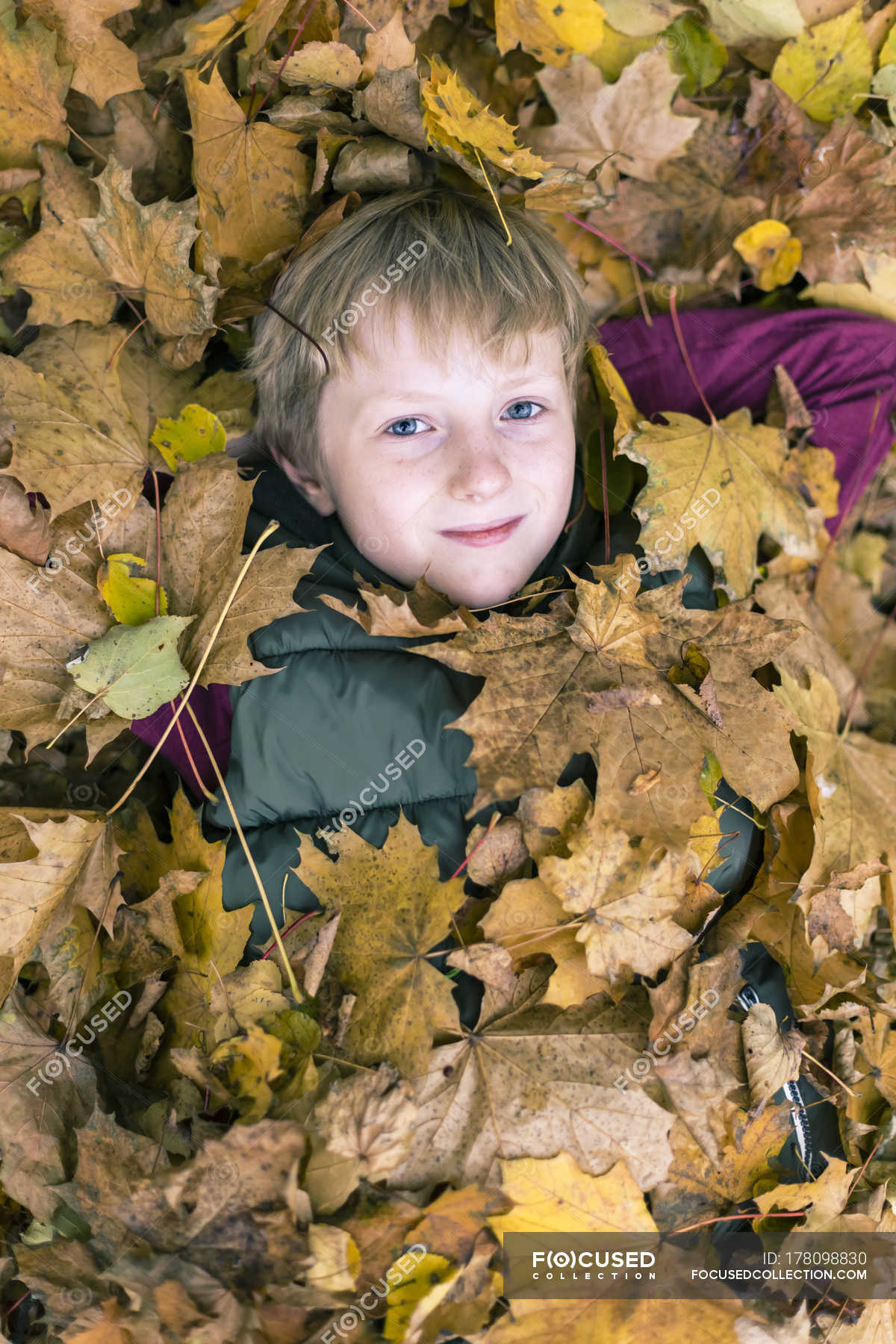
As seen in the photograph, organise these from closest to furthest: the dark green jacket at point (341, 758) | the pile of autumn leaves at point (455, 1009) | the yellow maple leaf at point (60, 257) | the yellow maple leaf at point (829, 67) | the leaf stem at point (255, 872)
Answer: the pile of autumn leaves at point (455, 1009)
the leaf stem at point (255, 872)
the dark green jacket at point (341, 758)
the yellow maple leaf at point (60, 257)
the yellow maple leaf at point (829, 67)

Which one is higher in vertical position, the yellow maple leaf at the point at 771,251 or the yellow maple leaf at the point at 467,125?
the yellow maple leaf at the point at 467,125

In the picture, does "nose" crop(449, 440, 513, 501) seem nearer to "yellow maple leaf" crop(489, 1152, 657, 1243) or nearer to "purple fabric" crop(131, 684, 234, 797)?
"purple fabric" crop(131, 684, 234, 797)

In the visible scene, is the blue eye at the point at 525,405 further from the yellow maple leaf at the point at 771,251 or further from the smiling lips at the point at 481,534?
the yellow maple leaf at the point at 771,251

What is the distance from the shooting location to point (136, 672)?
1434 millimetres

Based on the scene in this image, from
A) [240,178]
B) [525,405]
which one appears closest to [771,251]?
[525,405]

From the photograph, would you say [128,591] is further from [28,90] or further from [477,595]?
[28,90]

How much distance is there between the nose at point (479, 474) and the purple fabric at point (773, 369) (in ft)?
1.76

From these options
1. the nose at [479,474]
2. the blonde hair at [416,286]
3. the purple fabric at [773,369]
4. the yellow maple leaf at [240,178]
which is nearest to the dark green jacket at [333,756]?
the nose at [479,474]

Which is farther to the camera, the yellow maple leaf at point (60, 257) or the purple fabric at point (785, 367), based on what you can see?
the purple fabric at point (785, 367)

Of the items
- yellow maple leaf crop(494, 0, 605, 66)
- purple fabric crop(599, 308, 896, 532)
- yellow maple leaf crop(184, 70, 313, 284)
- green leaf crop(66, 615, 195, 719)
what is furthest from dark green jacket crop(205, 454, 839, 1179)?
yellow maple leaf crop(494, 0, 605, 66)

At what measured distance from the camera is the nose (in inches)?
57.6

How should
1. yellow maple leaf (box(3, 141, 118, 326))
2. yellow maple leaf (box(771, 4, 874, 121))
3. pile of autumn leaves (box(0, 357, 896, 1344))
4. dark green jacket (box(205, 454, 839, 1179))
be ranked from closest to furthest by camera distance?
pile of autumn leaves (box(0, 357, 896, 1344)) → dark green jacket (box(205, 454, 839, 1179)) → yellow maple leaf (box(3, 141, 118, 326)) → yellow maple leaf (box(771, 4, 874, 121))

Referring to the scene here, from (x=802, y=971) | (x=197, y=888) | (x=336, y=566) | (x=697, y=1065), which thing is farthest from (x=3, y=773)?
(x=802, y=971)

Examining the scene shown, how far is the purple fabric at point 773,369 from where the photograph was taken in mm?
1893
